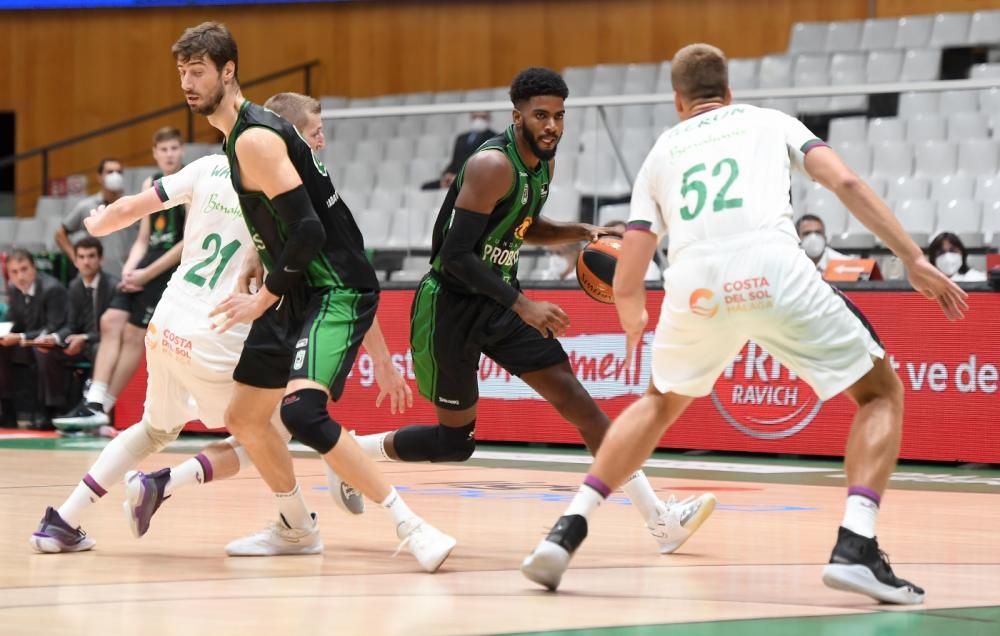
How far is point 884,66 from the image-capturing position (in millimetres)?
15102

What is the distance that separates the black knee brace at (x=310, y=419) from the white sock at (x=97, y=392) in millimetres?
7567

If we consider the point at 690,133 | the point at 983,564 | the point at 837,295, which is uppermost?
the point at 690,133

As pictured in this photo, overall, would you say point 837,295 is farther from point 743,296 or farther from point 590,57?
point 590,57

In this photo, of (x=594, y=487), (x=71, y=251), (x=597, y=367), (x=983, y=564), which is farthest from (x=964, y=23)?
(x=594, y=487)

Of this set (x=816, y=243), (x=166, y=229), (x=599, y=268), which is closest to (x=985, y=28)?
(x=816, y=243)

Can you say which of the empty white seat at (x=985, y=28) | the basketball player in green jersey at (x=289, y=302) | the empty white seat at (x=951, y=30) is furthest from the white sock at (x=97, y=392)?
the empty white seat at (x=985, y=28)

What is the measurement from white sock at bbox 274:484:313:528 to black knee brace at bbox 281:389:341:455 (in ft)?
1.74

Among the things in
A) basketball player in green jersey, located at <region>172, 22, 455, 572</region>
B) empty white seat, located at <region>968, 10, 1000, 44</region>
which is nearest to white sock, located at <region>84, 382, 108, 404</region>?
→ basketball player in green jersey, located at <region>172, 22, 455, 572</region>

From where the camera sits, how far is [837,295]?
494 centimetres

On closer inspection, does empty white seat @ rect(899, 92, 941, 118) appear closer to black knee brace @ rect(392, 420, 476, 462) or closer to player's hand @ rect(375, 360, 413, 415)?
A: black knee brace @ rect(392, 420, 476, 462)

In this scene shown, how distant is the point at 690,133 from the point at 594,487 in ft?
3.88

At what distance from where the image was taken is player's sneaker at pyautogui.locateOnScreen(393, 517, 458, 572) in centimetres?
535

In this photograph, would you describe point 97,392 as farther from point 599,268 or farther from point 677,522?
point 677,522

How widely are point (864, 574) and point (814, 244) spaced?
673 centimetres
